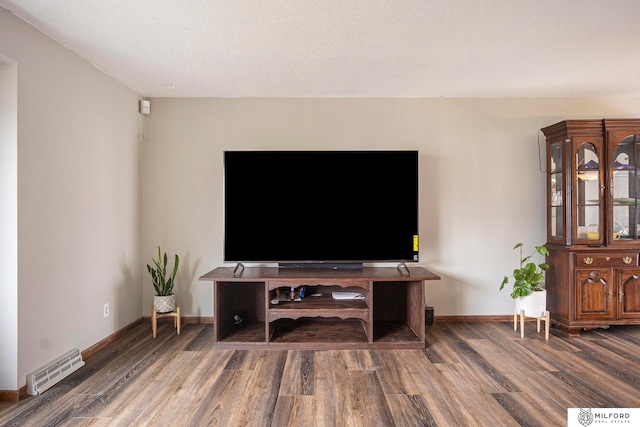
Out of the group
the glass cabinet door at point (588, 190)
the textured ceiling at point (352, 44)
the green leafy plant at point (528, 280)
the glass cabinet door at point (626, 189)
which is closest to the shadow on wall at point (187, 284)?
the textured ceiling at point (352, 44)

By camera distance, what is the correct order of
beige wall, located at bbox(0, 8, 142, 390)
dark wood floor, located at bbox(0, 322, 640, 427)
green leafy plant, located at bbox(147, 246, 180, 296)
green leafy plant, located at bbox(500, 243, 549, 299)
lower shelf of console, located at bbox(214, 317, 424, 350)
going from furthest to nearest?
1. green leafy plant, located at bbox(147, 246, 180, 296)
2. green leafy plant, located at bbox(500, 243, 549, 299)
3. lower shelf of console, located at bbox(214, 317, 424, 350)
4. beige wall, located at bbox(0, 8, 142, 390)
5. dark wood floor, located at bbox(0, 322, 640, 427)

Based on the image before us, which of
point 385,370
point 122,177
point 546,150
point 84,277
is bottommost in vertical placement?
point 385,370

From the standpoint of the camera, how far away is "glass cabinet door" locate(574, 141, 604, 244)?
127 inches

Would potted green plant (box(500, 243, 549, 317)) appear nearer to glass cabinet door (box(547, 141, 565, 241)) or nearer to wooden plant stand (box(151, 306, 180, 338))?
glass cabinet door (box(547, 141, 565, 241))

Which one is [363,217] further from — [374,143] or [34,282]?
[34,282]

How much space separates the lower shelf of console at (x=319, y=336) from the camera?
2.93 m

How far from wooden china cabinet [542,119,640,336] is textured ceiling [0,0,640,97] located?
1.67 feet

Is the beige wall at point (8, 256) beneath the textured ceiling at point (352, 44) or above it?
beneath

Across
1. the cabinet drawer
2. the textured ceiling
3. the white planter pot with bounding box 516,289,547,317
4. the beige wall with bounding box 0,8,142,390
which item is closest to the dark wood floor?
the white planter pot with bounding box 516,289,547,317

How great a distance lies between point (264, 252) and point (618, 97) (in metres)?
3.87

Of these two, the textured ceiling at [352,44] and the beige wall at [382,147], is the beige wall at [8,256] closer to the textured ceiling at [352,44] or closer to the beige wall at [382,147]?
the textured ceiling at [352,44]

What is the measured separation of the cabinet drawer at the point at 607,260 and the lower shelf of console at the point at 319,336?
5.34 feet

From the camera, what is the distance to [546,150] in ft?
11.7

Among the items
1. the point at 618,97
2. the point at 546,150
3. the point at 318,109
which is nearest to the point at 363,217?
the point at 318,109
